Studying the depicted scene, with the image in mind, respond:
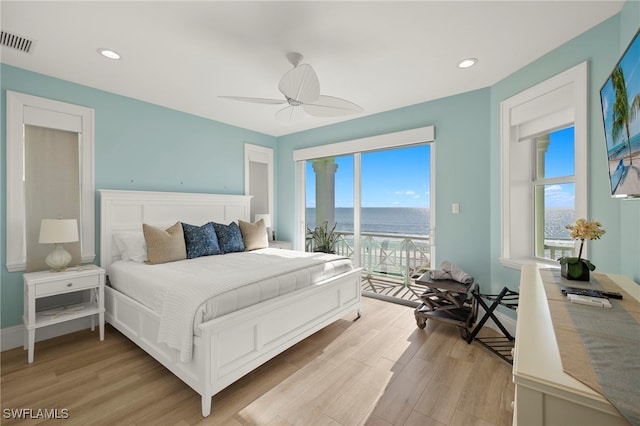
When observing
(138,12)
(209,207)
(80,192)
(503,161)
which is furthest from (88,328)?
(503,161)

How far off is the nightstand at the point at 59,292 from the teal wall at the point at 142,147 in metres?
0.36

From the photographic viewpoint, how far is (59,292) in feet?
8.21

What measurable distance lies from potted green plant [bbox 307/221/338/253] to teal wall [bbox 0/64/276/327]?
148 centimetres

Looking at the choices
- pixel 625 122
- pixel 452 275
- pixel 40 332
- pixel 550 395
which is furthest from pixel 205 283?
pixel 625 122

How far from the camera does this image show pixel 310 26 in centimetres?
205

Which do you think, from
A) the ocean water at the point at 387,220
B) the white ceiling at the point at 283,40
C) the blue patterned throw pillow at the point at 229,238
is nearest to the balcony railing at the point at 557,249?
the ocean water at the point at 387,220

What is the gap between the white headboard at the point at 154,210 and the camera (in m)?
3.08

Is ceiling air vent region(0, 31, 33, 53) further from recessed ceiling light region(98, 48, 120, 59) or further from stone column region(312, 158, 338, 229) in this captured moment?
stone column region(312, 158, 338, 229)

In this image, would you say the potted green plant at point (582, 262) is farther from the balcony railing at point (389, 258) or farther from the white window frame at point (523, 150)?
the balcony railing at point (389, 258)

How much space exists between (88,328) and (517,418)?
383cm

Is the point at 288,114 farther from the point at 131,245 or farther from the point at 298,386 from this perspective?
the point at 298,386

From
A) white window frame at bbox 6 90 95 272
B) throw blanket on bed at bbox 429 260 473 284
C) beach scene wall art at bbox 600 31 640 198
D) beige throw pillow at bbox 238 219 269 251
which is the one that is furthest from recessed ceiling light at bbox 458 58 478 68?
white window frame at bbox 6 90 95 272

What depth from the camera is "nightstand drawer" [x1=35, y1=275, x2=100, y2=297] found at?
94.8 inches

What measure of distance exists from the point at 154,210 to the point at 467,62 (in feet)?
12.4
